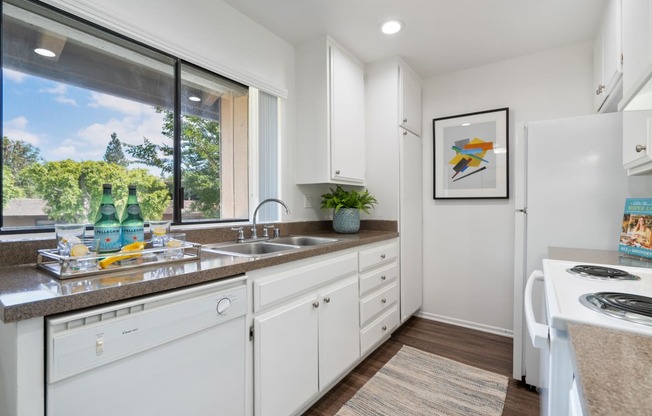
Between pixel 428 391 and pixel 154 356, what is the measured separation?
1.57m

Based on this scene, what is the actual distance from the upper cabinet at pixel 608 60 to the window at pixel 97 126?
7.21 ft

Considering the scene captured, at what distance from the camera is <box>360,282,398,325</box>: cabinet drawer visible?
203 centimetres

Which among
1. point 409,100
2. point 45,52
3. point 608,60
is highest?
point 409,100

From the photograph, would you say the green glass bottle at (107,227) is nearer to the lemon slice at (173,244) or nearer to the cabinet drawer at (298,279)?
the lemon slice at (173,244)

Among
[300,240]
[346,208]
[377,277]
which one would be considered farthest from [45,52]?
[377,277]

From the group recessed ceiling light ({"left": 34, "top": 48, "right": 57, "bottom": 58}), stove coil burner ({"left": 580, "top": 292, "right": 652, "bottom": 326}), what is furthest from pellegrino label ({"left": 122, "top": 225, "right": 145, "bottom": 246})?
stove coil burner ({"left": 580, "top": 292, "right": 652, "bottom": 326})

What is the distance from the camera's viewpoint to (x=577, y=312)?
718 millimetres

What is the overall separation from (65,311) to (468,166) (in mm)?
2901

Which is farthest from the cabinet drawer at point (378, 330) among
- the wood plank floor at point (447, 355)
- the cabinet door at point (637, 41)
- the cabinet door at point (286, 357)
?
the cabinet door at point (637, 41)

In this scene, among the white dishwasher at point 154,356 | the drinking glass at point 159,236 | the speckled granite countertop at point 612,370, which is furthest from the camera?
the drinking glass at point 159,236

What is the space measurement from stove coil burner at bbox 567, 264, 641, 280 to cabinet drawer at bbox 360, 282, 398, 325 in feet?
3.87

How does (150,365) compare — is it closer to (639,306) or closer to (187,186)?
(187,186)

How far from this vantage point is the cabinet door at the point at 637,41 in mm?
845

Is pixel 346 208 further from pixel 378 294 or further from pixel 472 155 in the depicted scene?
pixel 472 155
